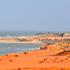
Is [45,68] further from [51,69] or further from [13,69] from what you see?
[13,69]

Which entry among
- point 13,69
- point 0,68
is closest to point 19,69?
point 13,69

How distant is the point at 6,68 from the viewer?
15.5 meters

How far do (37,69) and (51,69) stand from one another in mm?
660

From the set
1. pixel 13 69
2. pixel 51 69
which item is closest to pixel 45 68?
pixel 51 69

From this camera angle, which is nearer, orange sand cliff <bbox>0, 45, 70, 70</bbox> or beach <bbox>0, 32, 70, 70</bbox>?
orange sand cliff <bbox>0, 45, 70, 70</bbox>

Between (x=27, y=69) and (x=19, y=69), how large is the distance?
40 cm

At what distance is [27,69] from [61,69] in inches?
62.3

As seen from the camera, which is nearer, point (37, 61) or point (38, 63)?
point (38, 63)

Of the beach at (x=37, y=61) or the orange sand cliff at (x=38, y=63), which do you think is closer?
the orange sand cliff at (x=38, y=63)

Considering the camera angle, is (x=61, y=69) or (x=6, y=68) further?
(x=6, y=68)

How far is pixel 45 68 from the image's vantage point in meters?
14.7

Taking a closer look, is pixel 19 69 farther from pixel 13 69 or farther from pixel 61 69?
pixel 61 69

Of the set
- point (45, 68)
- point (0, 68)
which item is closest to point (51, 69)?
point (45, 68)

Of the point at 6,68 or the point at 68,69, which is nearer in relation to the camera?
the point at 68,69
